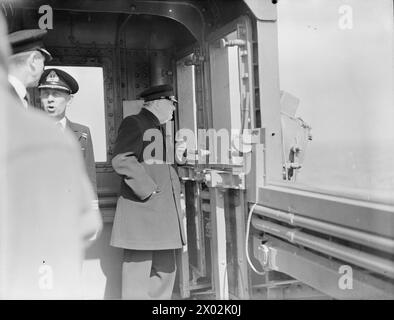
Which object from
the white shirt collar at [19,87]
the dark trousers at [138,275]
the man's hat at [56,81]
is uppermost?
the man's hat at [56,81]

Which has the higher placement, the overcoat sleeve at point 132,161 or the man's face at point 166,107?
the man's face at point 166,107

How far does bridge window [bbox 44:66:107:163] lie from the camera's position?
149 inches

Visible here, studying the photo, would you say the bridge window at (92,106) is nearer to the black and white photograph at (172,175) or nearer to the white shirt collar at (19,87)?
the black and white photograph at (172,175)

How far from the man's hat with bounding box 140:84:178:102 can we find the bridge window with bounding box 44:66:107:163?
2.75 ft

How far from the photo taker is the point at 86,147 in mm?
3158

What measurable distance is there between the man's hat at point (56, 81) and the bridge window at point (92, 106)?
754mm

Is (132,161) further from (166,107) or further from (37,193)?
(37,193)

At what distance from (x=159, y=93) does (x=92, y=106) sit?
3.16 feet

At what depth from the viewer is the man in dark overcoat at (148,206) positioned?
3.04m

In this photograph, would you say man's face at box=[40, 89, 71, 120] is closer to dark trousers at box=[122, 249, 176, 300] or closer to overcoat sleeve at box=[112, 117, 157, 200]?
overcoat sleeve at box=[112, 117, 157, 200]

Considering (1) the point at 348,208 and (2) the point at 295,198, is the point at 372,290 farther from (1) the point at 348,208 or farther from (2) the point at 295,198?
(2) the point at 295,198

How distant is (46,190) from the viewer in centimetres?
82

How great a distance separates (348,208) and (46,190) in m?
1.38

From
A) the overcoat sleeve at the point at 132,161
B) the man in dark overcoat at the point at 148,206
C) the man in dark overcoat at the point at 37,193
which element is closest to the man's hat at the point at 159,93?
the man in dark overcoat at the point at 148,206
